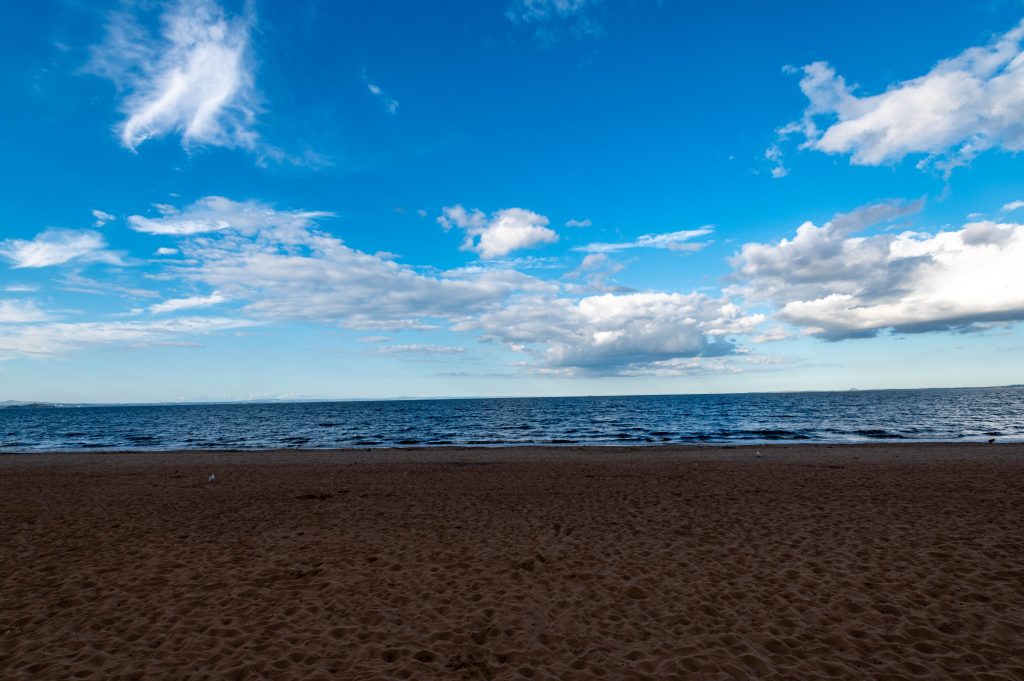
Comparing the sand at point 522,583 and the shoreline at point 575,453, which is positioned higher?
the sand at point 522,583

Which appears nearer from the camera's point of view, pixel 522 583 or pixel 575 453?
pixel 522 583

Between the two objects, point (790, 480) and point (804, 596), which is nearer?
point (804, 596)

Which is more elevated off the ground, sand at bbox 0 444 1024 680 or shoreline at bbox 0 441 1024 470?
sand at bbox 0 444 1024 680

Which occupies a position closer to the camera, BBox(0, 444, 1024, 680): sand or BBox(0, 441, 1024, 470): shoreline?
BBox(0, 444, 1024, 680): sand

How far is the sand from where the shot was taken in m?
6.17

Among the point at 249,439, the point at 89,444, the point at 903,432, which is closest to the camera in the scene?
the point at 903,432

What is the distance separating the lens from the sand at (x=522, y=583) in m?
6.17

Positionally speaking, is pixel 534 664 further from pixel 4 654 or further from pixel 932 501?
pixel 932 501

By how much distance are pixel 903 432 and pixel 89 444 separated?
6565cm

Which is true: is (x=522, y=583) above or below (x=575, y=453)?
above

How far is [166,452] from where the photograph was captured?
34.2 metres

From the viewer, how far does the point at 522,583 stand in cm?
855

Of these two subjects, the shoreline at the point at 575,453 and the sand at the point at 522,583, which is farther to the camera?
the shoreline at the point at 575,453

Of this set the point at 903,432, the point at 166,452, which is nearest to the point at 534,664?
the point at 166,452
